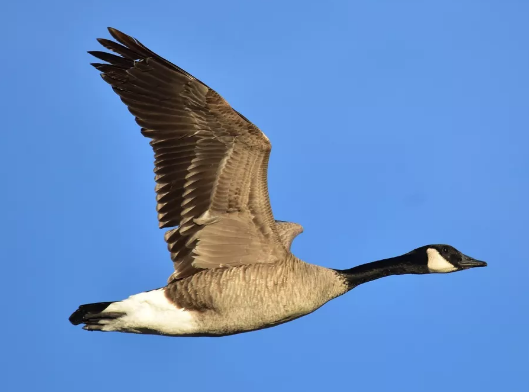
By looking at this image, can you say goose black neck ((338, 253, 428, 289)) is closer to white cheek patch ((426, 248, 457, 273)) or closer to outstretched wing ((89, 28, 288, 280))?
white cheek patch ((426, 248, 457, 273))

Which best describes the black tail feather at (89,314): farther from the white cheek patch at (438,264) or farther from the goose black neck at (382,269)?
the white cheek patch at (438,264)

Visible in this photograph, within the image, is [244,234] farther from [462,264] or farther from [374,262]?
[462,264]

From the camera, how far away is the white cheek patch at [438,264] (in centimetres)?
1152

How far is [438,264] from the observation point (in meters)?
11.5

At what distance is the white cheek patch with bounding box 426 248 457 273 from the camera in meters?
11.5

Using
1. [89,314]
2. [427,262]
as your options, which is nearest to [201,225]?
[89,314]

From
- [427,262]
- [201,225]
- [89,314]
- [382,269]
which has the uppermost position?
[201,225]

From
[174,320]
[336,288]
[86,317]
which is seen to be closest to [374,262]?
[336,288]

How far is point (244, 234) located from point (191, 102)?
166 centimetres

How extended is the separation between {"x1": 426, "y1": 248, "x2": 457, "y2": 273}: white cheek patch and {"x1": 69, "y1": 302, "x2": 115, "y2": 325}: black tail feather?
4.09 meters

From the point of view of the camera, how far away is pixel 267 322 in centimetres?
1024

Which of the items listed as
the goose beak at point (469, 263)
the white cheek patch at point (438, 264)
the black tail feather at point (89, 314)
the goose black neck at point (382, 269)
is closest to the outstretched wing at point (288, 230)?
the goose black neck at point (382, 269)

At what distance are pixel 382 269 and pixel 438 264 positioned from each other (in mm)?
797

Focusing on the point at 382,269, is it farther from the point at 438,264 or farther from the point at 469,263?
the point at 469,263
